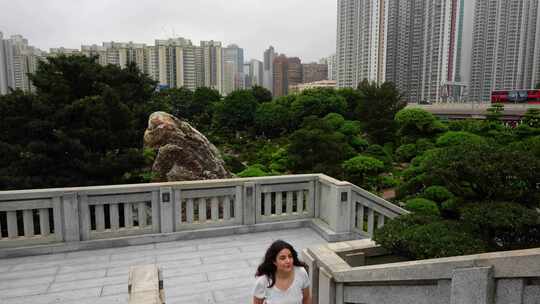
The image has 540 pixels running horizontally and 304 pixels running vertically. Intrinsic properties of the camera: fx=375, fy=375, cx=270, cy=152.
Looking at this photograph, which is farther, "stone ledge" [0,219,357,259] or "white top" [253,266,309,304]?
"stone ledge" [0,219,357,259]

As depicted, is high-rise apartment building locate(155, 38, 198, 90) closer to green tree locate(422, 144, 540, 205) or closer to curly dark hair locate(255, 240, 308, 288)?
green tree locate(422, 144, 540, 205)

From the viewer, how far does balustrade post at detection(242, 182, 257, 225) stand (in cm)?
643

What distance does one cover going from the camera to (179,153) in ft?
39.0

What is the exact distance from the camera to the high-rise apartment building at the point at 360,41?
219 ft

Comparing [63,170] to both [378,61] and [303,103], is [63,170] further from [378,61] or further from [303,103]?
[378,61]

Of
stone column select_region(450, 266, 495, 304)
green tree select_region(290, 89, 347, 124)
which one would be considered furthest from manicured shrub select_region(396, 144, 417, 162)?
stone column select_region(450, 266, 495, 304)

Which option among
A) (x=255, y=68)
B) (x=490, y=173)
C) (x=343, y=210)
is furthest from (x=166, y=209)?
(x=255, y=68)

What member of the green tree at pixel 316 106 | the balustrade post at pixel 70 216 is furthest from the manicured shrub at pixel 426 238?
the green tree at pixel 316 106

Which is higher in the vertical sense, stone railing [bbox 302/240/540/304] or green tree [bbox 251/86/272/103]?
green tree [bbox 251/86/272/103]

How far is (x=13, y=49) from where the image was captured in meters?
51.1

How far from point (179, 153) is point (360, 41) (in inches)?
2584

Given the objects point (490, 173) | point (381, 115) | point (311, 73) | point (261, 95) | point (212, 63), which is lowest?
point (490, 173)

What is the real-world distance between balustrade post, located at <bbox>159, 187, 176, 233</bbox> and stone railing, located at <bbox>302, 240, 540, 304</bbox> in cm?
293

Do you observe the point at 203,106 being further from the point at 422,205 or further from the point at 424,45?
the point at 422,205
